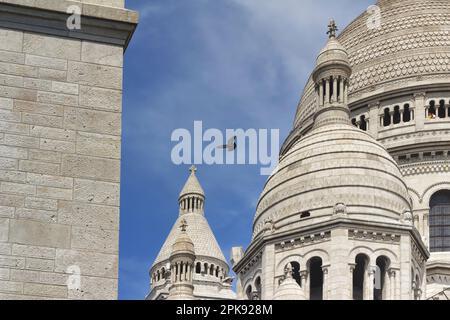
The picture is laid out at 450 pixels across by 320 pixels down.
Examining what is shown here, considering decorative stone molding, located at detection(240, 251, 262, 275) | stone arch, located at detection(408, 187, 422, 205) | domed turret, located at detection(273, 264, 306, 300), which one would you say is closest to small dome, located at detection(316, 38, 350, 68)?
stone arch, located at detection(408, 187, 422, 205)

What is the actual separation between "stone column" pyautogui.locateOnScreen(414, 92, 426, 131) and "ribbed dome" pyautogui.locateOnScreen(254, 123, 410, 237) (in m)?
13.6

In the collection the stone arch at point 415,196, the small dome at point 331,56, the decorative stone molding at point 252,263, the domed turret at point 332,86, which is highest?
the small dome at point 331,56

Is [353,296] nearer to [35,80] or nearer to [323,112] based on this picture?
[323,112]

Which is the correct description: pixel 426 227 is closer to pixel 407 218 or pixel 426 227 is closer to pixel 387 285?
pixel 407 218

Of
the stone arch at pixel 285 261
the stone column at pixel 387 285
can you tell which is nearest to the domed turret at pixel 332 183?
the stone arch at pixel 285 261

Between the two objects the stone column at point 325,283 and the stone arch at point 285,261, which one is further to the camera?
the stone arch at point 285,261

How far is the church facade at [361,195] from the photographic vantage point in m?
60.2

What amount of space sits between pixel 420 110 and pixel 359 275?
20.4 m

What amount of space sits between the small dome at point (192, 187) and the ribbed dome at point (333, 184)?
31.4 meters

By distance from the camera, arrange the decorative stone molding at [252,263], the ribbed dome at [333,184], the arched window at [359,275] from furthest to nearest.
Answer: the decorative stone molding at [252,263] < the ribbed dome at [333,184] < the arched window at [359,275]

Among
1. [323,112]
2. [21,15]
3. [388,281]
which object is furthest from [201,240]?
[21,15]

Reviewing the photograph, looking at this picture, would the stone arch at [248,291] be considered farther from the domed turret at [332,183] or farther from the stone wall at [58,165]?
the stone wall at [58,165]

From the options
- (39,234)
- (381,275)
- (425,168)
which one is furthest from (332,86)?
(39,234)
